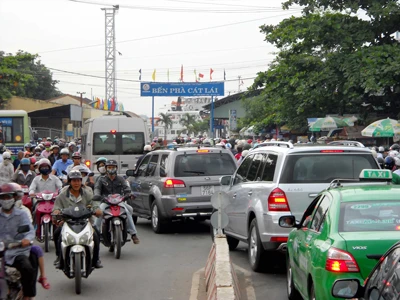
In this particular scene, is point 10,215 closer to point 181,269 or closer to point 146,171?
point 181,269

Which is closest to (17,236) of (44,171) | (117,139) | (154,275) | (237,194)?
(154,275)

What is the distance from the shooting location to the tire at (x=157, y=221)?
15511 millimetres

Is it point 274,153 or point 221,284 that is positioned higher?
point 274,153

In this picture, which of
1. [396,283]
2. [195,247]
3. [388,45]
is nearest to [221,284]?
[396,283]

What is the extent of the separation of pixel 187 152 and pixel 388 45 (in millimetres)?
15172

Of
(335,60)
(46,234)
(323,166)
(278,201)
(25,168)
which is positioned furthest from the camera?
(335,60)

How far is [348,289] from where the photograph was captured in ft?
16.7

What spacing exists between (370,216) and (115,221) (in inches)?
240

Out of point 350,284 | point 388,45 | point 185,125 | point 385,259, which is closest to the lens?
point 385,259

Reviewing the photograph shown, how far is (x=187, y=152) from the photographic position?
1552cm

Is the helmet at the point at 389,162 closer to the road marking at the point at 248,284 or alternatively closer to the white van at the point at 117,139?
the road marking at the point at 248,284

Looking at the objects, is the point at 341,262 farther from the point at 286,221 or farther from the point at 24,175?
the point at 24,175

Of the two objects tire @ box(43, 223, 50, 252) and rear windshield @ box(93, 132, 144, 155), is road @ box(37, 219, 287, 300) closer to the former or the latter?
tire @ box(43, 223, 50, 252)

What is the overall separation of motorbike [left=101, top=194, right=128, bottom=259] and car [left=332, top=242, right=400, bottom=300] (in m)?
7.19
